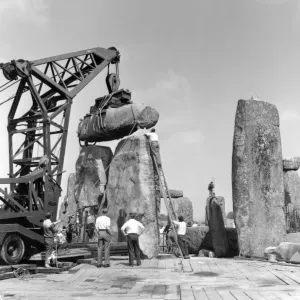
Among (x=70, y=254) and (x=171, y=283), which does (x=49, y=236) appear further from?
(x=171, y=283)

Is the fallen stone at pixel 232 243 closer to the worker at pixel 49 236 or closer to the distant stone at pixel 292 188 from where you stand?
the distant stone at pixel 292 188

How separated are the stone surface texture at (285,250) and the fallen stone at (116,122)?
206 inches

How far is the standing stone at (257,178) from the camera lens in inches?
442

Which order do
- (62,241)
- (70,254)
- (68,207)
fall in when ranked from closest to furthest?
1. (70,254)
2. (62,241)
3. (68,207)

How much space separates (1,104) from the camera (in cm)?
1362

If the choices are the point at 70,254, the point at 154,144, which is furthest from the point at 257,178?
the point at 70,254

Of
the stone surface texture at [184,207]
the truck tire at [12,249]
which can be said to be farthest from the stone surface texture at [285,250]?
the stone surface texture at [184,207]

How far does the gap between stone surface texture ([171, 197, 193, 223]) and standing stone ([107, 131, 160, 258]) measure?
20.1 feet

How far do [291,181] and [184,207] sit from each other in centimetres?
536

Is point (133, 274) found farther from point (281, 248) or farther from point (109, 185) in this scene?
point (109, 185)

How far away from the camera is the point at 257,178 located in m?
11.5

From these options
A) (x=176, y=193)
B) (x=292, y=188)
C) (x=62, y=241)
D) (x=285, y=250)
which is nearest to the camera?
(x=285, y=250)

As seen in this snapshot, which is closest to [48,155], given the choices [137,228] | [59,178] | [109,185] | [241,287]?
[59,178]

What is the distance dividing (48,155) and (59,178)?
812 millimetres
